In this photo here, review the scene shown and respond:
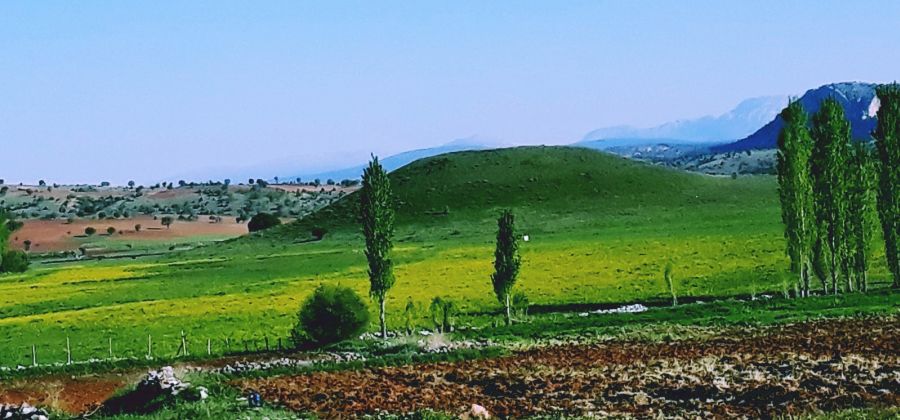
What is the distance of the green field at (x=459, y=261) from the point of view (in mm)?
54625

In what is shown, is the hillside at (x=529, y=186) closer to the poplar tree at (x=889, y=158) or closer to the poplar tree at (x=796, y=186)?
the poplar tree at (x=889, y=158)

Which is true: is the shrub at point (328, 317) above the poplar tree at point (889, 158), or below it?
below

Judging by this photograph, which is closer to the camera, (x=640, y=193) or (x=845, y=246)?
(x=845, y=246)

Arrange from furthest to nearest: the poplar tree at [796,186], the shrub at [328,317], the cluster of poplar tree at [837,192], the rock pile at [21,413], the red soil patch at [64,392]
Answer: the cluster of poplar tree at [837,192] → the poplar tree at [796,186] → the shrub at [328,317] → the red soil patch at [64,392] → the rock pile at [21,413]

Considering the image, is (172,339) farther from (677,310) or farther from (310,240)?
(310,240)

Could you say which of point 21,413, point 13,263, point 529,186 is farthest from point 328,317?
point 529,186

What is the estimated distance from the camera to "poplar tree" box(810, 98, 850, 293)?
2093 inches

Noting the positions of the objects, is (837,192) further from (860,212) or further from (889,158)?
(889,158)

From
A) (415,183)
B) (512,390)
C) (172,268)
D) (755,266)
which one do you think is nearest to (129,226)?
(415,183)

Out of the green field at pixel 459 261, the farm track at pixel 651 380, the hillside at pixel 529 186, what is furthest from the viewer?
the hillside at pixel 529 186

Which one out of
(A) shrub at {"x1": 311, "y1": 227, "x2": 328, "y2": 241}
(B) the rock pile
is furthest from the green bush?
(B) the rock pile

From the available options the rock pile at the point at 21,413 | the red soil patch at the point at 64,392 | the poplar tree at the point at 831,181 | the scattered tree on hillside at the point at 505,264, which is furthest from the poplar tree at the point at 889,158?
the rock pile at the point at 21,413

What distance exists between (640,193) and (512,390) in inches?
4897

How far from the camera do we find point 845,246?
174ft
